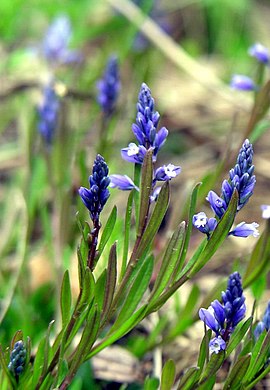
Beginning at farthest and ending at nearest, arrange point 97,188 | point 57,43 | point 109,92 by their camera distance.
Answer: point 57,43 → point 109,92 → point 97,188

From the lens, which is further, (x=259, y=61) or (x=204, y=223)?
(x=259, y=61)

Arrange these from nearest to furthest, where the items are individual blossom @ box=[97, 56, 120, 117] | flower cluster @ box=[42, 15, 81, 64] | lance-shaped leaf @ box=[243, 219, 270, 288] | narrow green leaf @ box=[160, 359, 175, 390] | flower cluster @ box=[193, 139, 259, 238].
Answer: flower cluster @ box=[193, 139, 259, 238]
narrow green leaf @ box=[160, 359, 175, 390]
lance-shaped leaf @ box=[243, 219, 270, 288]
individual blossom @ box=[97, 56, 120, 117]
flower cluster @ box=[42, 15, 81, 64]

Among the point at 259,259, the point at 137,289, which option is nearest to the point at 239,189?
the point at 137,289

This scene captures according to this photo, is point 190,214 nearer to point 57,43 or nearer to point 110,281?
point 110,281

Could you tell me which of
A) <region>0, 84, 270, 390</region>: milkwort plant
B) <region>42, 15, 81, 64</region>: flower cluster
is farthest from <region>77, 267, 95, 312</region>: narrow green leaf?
<region>42, 15, 81, 64</region>: flower cluster

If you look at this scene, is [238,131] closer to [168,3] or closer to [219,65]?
[219,65]

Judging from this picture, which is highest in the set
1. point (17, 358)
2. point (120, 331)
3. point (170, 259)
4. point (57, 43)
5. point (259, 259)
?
point (57, 43)

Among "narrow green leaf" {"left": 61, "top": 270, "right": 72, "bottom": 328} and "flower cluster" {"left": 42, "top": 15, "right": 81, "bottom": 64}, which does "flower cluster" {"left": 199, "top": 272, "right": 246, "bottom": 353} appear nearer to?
"narrow green leaf" {"left": 61, "top": 270, "right": 72, "bottom": 328}
